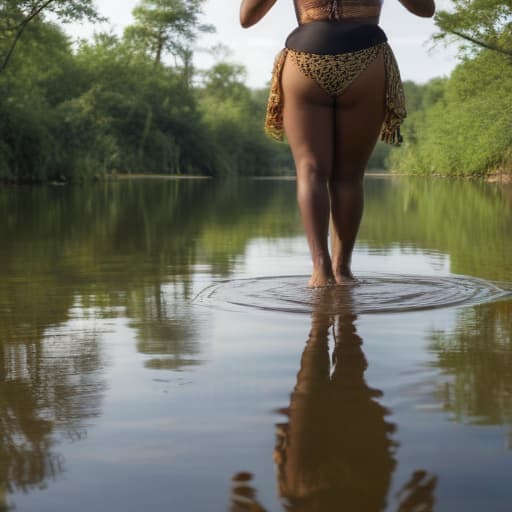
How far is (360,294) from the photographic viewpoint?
3926 millimetres

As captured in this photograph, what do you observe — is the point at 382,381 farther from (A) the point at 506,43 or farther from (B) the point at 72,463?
(A) the point at 506,43

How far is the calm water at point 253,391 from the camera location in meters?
1.58

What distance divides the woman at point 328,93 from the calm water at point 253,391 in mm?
449

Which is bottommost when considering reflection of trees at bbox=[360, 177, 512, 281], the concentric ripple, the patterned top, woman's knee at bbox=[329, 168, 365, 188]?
the concentric ripple

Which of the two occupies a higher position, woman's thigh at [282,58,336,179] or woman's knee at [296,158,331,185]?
woman's thigh at [282,58,336,179]

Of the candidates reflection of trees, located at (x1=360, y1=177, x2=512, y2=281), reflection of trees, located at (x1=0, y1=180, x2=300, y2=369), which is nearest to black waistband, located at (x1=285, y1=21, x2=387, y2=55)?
reflection of trees, located at (x1=0, y1=180, x2=300, y2=369)

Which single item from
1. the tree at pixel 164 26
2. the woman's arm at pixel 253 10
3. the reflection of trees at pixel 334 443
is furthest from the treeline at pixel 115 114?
the reflection of trees at pixel 334 443

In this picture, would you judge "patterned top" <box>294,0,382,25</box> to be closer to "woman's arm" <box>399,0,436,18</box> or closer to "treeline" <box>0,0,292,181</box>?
"woman's arm" <box>399,0,436,18</box>

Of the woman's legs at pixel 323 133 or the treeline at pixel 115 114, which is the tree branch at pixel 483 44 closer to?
the treeline at pixel 115 114

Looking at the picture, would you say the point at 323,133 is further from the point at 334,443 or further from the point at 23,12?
the point at 23,12

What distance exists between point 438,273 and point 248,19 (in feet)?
5.52

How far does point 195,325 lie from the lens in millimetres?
3287

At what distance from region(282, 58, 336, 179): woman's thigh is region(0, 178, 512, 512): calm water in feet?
1.91

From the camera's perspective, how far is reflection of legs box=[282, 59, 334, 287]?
4191 mm
